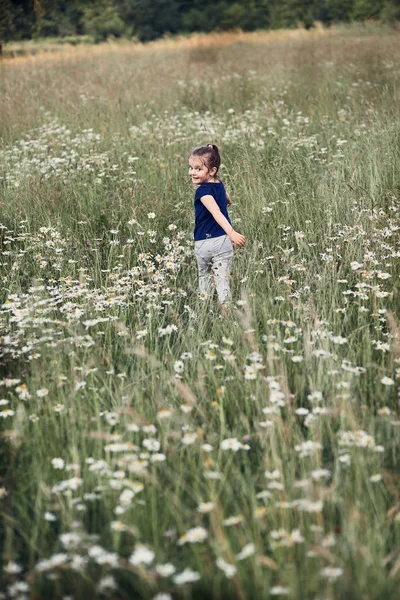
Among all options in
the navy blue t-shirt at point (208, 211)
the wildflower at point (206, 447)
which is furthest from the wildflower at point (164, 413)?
the navy blue t-shirt at point (208, 211)

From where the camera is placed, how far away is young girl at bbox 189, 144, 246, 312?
14.0ft

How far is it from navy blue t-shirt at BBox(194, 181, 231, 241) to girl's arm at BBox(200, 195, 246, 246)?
7 cm

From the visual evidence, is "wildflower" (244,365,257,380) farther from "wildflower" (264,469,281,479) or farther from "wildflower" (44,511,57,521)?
"wildflower" (44,511,57,521)

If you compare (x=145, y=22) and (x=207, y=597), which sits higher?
(x=145, y=22)

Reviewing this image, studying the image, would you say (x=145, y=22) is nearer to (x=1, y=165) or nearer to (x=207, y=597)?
(x=1, y=165)

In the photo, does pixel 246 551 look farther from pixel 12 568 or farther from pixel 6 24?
pixel 6 24

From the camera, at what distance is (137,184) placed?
598cm

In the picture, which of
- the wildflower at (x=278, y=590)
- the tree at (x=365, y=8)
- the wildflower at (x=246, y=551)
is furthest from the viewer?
the tree at (x=365, y=8)

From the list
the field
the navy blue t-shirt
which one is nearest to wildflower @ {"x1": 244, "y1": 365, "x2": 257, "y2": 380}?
the field

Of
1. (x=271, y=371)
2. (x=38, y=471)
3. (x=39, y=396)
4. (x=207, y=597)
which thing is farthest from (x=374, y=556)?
(x=39, y=396)

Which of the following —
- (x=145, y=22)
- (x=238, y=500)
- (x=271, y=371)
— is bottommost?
(x=238, y=500)

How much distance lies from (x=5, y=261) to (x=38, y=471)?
2785 mm

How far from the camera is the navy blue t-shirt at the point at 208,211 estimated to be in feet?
14.4

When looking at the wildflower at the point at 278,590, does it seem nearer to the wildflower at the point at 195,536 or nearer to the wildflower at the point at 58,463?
the wildflower at the point at 195,536
